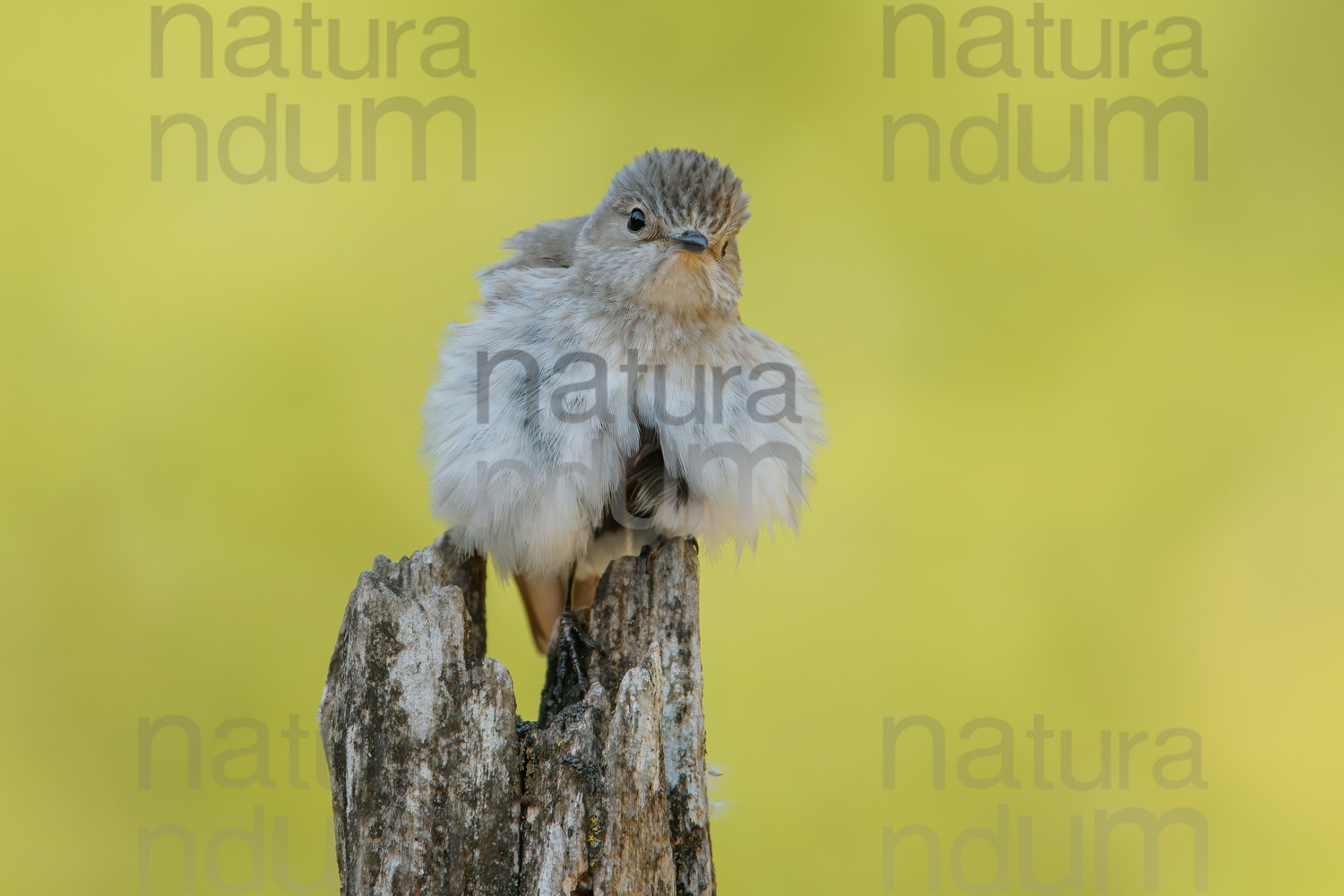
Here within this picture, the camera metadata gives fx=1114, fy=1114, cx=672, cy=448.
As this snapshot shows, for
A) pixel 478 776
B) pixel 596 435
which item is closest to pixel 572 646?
pixel 596 435

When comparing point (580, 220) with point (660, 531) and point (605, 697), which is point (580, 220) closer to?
point (660, 531)

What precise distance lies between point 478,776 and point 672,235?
6.88 ft

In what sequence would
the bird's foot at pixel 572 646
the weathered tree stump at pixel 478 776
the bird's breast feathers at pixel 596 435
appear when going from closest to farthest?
1. the weathered tree stump at pixel 478 776
2. the bird's foot at pixel 572 646
3. the bird's breast feathers at pixel 596 435

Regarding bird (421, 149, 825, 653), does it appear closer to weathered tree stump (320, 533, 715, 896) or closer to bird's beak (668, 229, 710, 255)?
bird's beak (668, 229, 710, 255)

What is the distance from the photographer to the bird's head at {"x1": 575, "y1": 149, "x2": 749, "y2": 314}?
13.3ft

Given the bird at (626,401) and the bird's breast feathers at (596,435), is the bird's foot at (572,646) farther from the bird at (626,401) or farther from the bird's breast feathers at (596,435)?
the bird's breast feathers at (596,435)

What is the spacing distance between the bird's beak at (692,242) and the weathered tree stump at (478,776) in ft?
5.17

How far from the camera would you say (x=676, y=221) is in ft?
13.5

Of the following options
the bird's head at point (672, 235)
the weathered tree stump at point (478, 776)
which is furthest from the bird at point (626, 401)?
the weathered tree stump at point (478, 776)

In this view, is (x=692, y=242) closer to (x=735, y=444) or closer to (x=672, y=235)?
(x=672, y=235)

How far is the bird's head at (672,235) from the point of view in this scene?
4.07m

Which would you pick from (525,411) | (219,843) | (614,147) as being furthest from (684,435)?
(219,843)

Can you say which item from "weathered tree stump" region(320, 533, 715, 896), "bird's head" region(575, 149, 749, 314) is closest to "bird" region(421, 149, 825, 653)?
"bird's head" region(575, 149, 749, 314)

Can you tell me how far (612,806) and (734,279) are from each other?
2.20 metres
